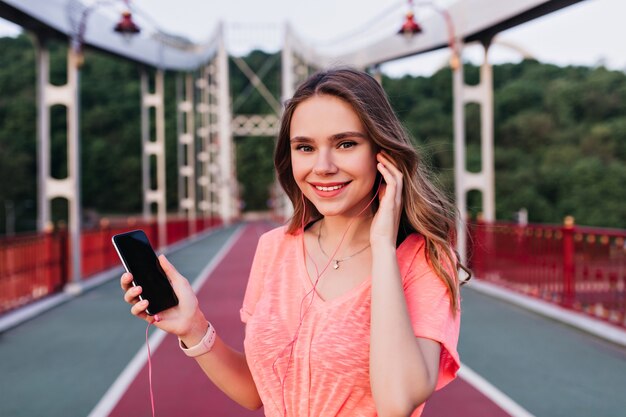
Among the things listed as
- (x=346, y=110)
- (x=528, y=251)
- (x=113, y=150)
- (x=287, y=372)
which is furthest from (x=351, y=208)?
(x=113, y=150)

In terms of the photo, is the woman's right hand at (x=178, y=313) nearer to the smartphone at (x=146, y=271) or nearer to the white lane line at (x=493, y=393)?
the smartphone at (x=146, y=271)

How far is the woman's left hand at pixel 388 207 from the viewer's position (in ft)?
4.70

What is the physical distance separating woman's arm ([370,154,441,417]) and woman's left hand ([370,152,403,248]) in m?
0.01

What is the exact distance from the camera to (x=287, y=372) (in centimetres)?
149

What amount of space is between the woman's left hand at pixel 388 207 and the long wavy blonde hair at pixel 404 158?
33mm

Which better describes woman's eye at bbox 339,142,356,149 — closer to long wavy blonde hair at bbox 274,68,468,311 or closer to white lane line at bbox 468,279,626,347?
long wavy blonde hair at bbox 274,68,468,311

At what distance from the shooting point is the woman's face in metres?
1.51

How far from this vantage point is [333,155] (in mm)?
1518

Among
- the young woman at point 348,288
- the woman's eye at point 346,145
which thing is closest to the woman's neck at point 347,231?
the young woman at point 348,288

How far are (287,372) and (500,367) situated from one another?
430cm

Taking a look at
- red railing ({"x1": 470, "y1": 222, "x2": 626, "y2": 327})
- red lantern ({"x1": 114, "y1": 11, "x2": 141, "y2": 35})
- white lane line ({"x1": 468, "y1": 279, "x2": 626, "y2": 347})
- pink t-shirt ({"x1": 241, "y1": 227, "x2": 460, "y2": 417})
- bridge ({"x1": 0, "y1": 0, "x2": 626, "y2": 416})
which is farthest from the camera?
red lantern ({"x1": 114, "y1": 11, "x2": 141, "y2": 35})

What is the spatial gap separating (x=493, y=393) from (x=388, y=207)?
3582mm

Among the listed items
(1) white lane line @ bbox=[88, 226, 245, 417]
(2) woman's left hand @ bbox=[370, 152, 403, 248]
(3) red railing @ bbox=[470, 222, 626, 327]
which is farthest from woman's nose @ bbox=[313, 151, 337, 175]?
(3) red railing @ bbox=[470, 222, 626, 327]

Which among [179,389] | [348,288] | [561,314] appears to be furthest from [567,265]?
[348,288]
